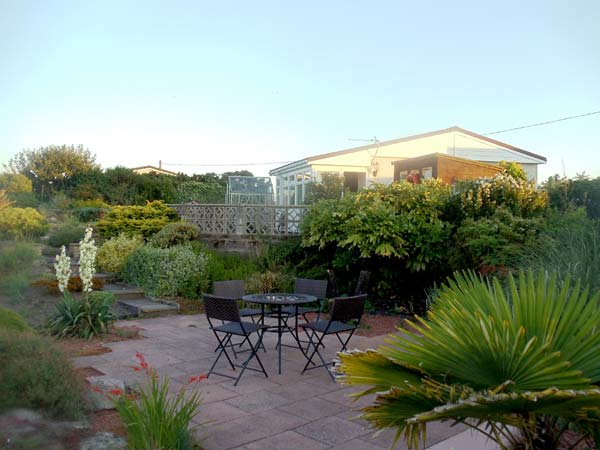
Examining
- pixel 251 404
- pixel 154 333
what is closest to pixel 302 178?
pixel 154 333

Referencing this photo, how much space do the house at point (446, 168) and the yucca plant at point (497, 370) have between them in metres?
14.1

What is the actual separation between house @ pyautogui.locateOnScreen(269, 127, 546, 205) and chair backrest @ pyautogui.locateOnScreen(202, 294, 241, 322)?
535 inches

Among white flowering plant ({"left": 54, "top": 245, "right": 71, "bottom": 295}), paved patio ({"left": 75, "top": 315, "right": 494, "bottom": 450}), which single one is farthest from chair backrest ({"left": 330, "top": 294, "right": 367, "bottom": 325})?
white flowering plant ({"left": 54, "top": 245, "right": 71, "bottom": 295})

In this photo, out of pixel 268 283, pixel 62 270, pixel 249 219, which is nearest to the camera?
pixel 62 270

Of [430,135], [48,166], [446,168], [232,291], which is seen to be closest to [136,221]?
[232,291]

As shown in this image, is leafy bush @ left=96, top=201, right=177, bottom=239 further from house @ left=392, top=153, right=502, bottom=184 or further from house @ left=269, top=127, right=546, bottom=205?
house @ left=392, top=153, right=502, bottom=184

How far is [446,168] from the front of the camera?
16156 millimetres

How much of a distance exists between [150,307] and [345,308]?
5.16 m

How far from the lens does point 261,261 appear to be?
11.3m

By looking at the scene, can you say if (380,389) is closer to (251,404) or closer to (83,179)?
(251,404)

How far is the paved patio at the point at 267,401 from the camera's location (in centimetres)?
380

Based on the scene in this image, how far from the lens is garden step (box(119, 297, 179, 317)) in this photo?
30.1ft

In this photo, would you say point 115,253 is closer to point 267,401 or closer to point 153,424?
point 267,401

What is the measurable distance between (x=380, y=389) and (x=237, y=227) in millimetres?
11138
